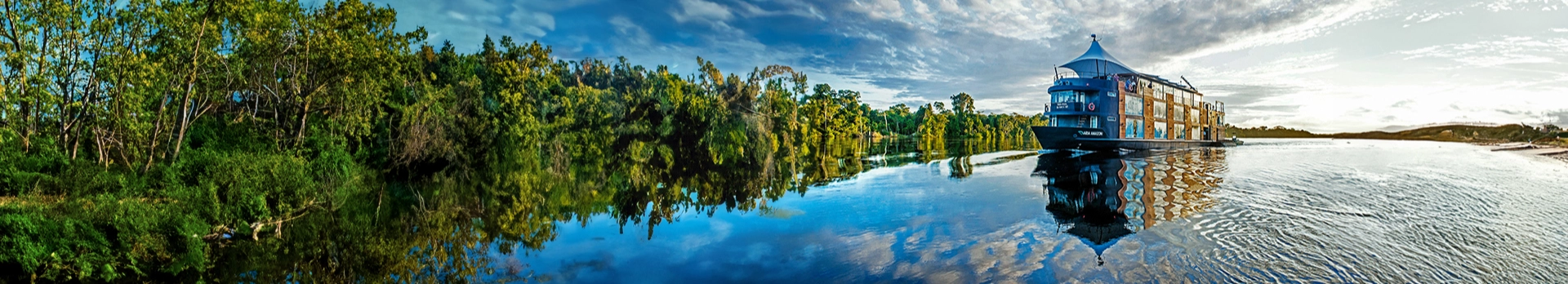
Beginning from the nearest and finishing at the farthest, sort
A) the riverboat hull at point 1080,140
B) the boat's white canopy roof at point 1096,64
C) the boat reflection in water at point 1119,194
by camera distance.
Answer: the boat reflection in water at point 1119,194, the riverboat hull at point 1080,140, the boat's white canopy roof at point 1096,64

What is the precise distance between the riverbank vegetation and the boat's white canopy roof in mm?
21989

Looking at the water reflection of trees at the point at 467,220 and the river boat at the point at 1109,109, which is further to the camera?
the river boat at the point at 1109,109

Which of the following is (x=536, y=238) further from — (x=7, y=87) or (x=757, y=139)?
(x=757, y=139)

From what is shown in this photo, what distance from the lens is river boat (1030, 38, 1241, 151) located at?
3659cm

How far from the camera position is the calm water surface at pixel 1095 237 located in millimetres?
7680

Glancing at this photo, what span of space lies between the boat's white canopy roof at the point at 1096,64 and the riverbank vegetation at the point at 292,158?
21989mm

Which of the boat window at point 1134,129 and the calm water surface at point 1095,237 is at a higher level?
the boat window at point 1134,129

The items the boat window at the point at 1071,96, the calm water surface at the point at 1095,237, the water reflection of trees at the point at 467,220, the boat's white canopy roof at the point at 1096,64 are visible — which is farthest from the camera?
the boat's white canopy roof at the point at 1096,64

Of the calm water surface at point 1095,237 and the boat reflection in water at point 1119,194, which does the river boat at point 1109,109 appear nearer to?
the boat reflection in water at point 1119,194

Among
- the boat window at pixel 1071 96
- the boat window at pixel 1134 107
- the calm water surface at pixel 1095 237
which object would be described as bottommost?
the calm water surface at pixel 1095 237

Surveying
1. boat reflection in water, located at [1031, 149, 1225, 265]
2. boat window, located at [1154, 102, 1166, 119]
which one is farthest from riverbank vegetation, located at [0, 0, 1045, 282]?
boat window, located at [1154, 102, 1166, 119]

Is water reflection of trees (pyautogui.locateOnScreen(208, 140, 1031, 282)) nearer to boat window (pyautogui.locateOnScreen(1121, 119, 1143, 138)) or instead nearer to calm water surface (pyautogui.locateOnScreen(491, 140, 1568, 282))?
calm water surface (pyautogui.locateOnScreen(491, 140, 1568, 282))

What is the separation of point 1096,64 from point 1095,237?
35596 mm

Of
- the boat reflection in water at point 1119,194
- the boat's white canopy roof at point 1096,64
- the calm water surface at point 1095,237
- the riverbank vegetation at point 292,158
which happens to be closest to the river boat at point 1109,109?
the boat's white canopy roof at point 1096,64
